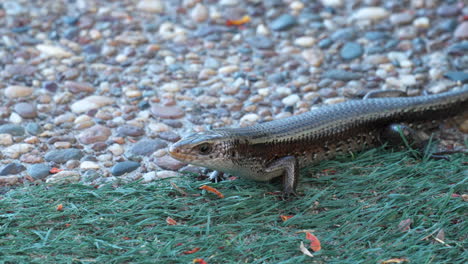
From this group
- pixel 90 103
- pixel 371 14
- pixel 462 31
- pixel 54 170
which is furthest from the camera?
pixel 371 14

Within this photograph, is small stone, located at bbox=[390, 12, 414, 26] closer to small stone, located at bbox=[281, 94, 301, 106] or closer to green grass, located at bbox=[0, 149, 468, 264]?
small stone, located at bbox=[281, 94, 301, 106]

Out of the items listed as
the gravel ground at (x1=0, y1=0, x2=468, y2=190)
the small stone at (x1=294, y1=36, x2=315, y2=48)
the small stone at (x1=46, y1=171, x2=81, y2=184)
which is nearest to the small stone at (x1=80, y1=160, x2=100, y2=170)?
the gravel ground at (x1=0, y1=0, x2=468, y2=190)

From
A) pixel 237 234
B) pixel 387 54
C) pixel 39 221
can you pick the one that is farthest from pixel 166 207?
pixel 387 54

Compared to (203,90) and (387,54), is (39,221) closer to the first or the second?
(203,90)

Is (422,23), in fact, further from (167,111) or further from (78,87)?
(78,87)

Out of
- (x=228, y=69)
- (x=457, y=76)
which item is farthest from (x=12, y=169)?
(x=457, y=76)

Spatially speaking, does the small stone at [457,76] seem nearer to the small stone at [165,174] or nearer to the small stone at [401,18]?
the small stone at [401,18]
